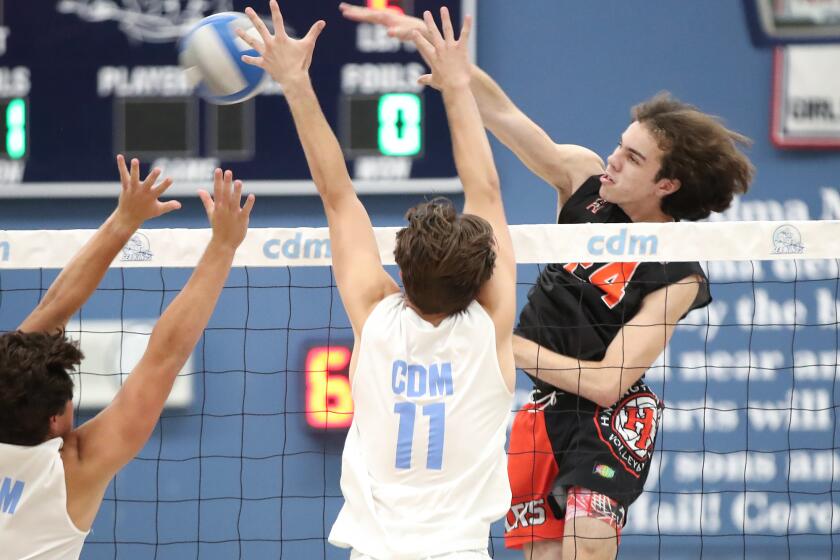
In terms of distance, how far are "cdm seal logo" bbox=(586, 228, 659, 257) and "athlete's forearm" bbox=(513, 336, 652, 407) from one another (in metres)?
0.31

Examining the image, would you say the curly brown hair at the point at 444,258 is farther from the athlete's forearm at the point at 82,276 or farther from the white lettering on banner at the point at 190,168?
the white lettering on banner at the point at 190,168

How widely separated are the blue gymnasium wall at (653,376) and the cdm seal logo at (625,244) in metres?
2.37

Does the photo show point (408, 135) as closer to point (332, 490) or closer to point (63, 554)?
point (332, 490)

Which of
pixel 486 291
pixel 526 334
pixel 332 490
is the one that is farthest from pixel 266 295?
pixel 486 291

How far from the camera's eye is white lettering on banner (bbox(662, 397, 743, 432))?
6016 millimetres

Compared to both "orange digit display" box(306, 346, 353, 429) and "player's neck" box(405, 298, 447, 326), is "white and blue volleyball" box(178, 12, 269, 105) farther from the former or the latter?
"orange digit display" box(306, 346, 353, 429)

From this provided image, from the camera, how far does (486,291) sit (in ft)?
9.01

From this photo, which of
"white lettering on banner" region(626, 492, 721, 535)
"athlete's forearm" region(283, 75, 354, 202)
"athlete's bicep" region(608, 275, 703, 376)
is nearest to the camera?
"athlete's forearm" region(283, 75, 354, 202)

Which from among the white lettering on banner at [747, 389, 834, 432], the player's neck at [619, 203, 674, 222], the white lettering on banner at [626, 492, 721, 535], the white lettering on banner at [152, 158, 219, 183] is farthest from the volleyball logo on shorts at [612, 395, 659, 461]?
the white lettering on banner at [152, 158, 219, 183]

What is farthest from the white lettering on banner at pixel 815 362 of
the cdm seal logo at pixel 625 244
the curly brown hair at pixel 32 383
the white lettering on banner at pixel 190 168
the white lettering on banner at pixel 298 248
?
the curly brown hair at pixel 32 383

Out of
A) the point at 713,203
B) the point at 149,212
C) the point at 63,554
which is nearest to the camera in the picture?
the point at 63,554

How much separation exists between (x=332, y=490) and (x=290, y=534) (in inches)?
12.0

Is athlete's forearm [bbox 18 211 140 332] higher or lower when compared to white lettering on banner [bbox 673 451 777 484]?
higher

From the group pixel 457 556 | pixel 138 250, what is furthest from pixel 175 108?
pixel 457 556
